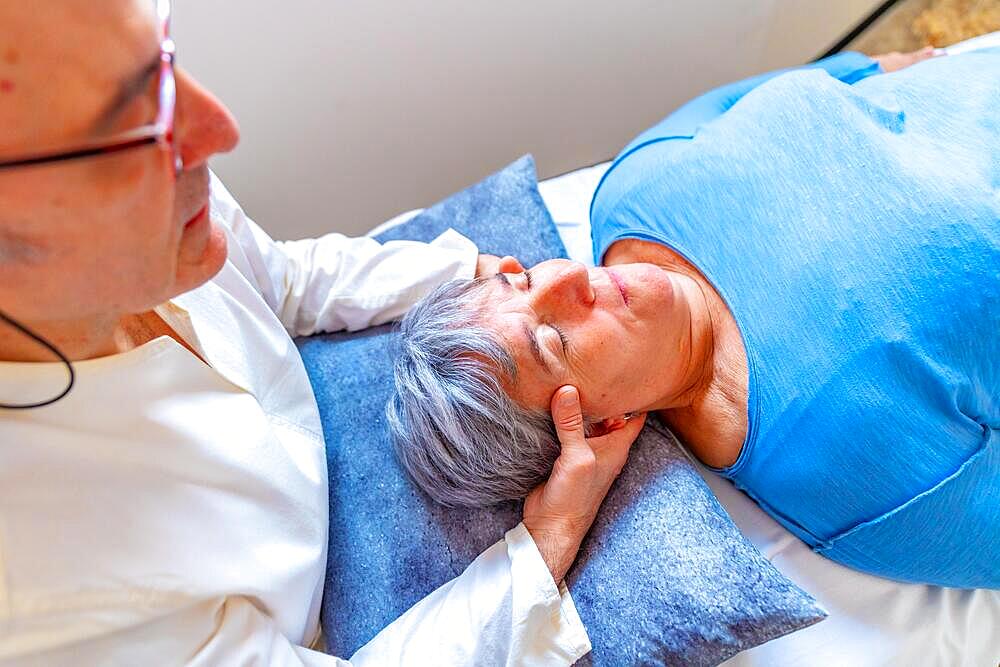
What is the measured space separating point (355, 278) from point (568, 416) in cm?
59

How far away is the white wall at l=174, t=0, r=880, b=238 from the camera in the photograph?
1685 mm

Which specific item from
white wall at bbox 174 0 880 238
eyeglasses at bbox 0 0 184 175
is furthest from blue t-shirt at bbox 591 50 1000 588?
eyeglasses at bbox 0 0 184 175

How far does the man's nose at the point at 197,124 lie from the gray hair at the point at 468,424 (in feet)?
1.89

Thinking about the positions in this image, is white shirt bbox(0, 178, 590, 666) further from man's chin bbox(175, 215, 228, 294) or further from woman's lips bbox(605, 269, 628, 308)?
woman's lips bbox(605, 269, 628, 308)

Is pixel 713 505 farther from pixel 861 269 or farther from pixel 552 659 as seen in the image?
pixel 861 269

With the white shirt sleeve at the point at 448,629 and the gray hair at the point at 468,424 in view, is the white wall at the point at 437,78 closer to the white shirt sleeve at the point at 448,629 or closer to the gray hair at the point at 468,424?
the gray hair at the point at 468,424

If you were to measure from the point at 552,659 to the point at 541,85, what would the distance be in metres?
1.57

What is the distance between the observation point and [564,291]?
122cm

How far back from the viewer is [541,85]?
203 centimetres

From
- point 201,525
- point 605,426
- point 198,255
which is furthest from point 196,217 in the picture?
point 605,426

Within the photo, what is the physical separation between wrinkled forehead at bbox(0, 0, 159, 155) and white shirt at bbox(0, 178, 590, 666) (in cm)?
32

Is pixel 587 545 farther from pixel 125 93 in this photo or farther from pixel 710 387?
pixel 125 93

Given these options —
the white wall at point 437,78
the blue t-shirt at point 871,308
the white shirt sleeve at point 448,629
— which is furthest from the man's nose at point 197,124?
the white wall at point 437,78

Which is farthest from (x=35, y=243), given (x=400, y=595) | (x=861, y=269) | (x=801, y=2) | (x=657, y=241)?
(x=801, y=2)
